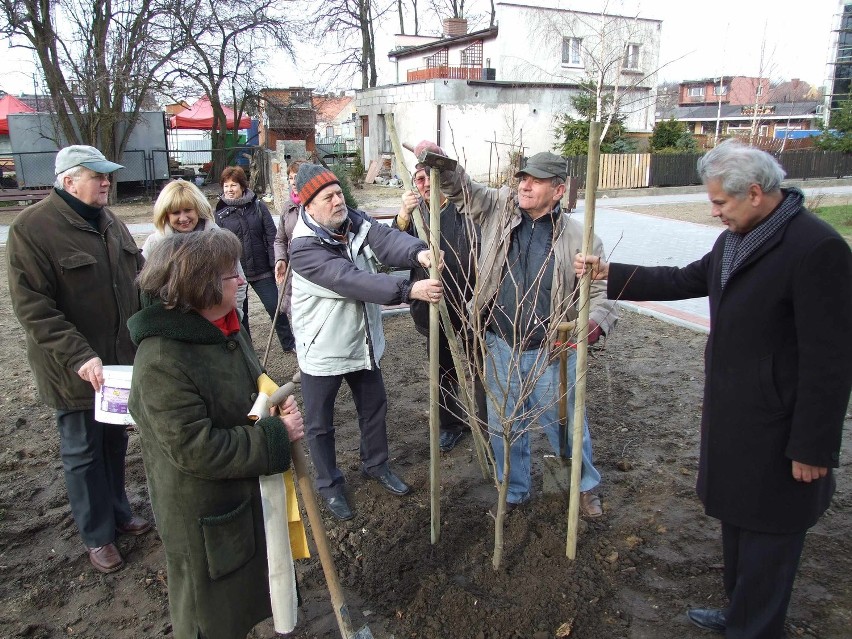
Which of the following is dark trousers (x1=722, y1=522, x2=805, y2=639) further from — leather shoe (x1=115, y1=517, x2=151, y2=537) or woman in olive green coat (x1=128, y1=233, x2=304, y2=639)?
leather shoe (x1=115, y1=517, x2=151, y2=537)

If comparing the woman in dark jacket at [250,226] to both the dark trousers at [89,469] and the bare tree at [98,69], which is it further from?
the bare tree at [98,69]

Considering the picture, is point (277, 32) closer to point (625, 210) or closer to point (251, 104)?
point (251, 104)

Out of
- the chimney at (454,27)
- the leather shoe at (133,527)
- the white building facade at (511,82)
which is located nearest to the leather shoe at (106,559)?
the leather shoe at (133,527)

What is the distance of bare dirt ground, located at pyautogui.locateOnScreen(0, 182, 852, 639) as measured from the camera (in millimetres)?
2656

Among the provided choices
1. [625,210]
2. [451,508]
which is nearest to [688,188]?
[625,210]

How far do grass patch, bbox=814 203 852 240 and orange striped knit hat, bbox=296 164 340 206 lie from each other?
36.9 ft

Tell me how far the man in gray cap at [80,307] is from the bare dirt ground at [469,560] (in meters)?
0.33

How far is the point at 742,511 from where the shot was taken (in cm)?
226

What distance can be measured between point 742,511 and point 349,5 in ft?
105

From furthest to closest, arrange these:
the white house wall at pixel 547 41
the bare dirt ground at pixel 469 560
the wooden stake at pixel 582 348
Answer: the white house wall at pixel 547 41 < the bare dirt ground at pixel 469 560 < the wooden stake at pixel 582 348

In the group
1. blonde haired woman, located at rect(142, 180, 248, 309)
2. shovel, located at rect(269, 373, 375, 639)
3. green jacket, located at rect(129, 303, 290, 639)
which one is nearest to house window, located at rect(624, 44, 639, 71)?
blonde haired woman, located at rect(142, 180, 248, 309)

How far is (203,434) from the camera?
6.08ft

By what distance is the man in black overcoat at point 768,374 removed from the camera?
6.54 ft

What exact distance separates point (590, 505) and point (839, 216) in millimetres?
13723
